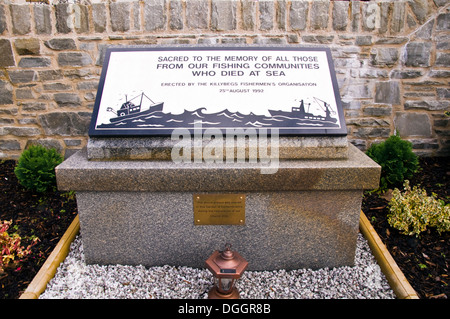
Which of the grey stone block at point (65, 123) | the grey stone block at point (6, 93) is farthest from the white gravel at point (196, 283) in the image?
the grey stone block at point (6, 93)

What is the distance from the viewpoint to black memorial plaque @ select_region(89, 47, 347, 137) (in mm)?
2482

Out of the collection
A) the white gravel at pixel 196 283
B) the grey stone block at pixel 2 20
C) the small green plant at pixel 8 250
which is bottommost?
the white gravel at pixel 196 283

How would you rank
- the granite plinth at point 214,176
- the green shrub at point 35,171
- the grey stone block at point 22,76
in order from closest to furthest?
the granite plinth at point 214,176 < the green shrub at point 35,171 < the grey stone block at point 22,76

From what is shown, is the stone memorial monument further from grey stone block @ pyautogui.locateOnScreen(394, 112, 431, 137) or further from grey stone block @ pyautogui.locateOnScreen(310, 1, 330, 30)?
grey stone block @ pyautogui.locateOnScreen(394, 112, 431, 137)

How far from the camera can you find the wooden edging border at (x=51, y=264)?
7.86ft

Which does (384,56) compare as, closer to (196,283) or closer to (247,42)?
(247,42)

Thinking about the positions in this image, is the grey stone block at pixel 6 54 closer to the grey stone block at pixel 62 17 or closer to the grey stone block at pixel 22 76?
the grey stone block at pixel 22 76

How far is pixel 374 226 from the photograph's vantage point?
3.11 meters

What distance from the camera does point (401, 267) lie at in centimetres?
261

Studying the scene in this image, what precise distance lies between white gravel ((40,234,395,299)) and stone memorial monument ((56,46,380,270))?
0.08 m
